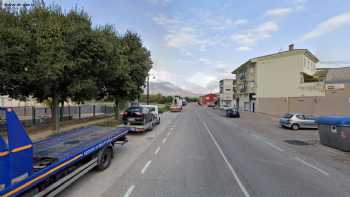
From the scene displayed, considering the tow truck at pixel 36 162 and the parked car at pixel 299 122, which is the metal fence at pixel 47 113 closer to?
the tow truck at pixel 36 162

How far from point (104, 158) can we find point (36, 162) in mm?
2248

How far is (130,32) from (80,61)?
11480 millimetres

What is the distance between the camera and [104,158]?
20.5 ft

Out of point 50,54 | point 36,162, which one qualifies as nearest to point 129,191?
point 36,162

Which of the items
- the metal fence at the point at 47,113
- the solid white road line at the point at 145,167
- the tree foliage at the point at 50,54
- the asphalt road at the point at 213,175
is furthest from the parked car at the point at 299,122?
the metal fence at the point at 47,113

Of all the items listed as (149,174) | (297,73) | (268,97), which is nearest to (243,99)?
(268,97)

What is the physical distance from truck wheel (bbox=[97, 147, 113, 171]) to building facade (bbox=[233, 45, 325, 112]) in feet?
106

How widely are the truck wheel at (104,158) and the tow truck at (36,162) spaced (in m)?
0.03

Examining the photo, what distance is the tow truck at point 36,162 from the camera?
3.09m

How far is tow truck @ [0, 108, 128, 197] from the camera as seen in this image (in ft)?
10.1

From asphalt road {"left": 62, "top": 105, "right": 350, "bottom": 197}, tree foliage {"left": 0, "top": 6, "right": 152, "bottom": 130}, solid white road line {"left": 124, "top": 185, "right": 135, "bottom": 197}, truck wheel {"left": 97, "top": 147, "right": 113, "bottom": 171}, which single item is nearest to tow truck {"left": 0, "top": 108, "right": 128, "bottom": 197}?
truck wheel {"left": 97, "top": 147, "right": 113, "bottom": 171}

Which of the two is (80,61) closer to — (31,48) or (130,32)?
(31,48)

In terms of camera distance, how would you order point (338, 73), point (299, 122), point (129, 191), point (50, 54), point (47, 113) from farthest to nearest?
1. point (338, 73)
2. point (47, 113)
3. point (299, 122)
4. point (50, 54)
5. point (129, 191)

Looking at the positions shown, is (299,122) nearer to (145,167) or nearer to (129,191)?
(145,167)
